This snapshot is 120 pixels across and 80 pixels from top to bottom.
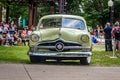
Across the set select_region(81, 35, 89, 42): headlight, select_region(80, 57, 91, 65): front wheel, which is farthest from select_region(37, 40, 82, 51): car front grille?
select_region(80, 57, 91, 65): front wheel

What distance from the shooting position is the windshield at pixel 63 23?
1731 centimetres

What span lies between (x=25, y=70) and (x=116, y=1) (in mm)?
42895

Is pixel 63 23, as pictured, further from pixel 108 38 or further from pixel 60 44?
pixel 108 38

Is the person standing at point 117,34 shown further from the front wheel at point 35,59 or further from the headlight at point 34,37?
the headlight at point 34,37

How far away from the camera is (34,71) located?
13812 mm

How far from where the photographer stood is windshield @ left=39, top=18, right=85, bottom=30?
17.3 meters

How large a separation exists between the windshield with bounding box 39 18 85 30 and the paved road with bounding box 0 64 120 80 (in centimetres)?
224

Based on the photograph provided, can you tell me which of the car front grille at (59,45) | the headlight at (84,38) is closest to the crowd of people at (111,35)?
the headlight at (84,38)

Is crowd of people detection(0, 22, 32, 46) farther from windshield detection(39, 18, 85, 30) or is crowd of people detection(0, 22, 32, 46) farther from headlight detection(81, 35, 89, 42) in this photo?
headlight detection(81, 35, 89, 42)

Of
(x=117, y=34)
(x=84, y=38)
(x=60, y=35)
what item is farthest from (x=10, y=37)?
(x=84, y=38)

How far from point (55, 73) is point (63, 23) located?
4.22 m

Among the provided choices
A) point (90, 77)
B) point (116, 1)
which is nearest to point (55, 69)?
point (90, 77)

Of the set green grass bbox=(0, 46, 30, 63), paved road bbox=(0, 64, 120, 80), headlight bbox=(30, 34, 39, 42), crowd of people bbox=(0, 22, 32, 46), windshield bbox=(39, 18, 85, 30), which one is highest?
windshield bbox=(39, 18, 85, 30)

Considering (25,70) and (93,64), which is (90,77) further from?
(93,64)
